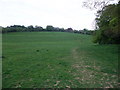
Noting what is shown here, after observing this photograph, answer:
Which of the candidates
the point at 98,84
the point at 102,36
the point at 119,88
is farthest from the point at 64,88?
the point at 102,36

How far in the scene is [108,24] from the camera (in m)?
18.4

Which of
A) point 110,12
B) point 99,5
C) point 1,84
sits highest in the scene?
point 99,5

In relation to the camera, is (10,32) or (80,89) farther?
(10,32)

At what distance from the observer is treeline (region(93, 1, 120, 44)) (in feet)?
36.8

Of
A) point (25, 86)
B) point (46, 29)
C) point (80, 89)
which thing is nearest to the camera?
point (80, 89)

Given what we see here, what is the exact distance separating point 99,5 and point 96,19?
944cm

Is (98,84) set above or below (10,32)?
below

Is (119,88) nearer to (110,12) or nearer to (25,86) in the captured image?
(25,86)

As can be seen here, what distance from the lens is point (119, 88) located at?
14.5ft

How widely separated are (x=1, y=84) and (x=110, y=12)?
11.7m

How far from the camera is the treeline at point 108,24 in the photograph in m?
11.2

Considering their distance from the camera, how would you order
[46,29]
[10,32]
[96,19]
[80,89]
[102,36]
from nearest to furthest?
1. [80,89]
2. [96,19]
3. [102,36]
4. [10,32]
5. [46,29]

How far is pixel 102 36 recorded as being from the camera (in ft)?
77.2

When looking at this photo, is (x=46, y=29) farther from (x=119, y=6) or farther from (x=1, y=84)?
(x=1, y=84)
